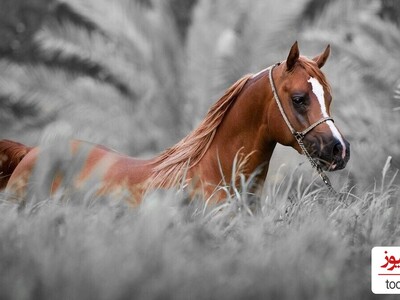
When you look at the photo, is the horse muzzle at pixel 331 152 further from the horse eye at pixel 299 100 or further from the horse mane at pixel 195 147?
the horse mane at pixel 195 147

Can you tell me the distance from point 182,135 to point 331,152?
6.21 m

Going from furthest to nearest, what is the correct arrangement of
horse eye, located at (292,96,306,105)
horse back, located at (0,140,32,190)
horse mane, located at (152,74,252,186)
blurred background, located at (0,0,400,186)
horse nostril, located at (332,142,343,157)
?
blurred background, located at (0,0,400,186) → horse back, located at (0,140,32,190) → horse mane, located at (152,74,252,186) → horse eye, located at (292,96,306,105) → horse nostril, located at (332,142,343,157)

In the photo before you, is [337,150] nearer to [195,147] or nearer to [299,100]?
[299,100]

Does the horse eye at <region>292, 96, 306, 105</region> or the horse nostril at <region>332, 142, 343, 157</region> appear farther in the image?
the horse eye at <region>292, 96, 306, 105</region>

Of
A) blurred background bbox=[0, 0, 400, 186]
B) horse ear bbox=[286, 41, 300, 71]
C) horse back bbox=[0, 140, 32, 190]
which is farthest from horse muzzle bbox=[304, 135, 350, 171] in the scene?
blurred background bbox=[0, 0, 400, 186]

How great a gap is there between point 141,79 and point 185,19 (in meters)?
2.32

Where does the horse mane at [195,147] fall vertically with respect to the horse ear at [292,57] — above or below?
below

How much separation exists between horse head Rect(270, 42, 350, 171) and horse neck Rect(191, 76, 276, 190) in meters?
0.07

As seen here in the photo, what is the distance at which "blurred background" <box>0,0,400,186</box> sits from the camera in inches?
405

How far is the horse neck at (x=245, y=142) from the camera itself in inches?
185

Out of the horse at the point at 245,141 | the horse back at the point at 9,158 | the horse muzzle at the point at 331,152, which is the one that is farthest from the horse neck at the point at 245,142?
the horse back at the point at 9,158

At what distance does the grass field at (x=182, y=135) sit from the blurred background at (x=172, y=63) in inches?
0.8

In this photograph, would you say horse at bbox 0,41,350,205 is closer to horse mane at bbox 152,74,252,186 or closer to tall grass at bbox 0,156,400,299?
horse mane at bbox 152,74,252,186

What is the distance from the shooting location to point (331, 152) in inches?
176
